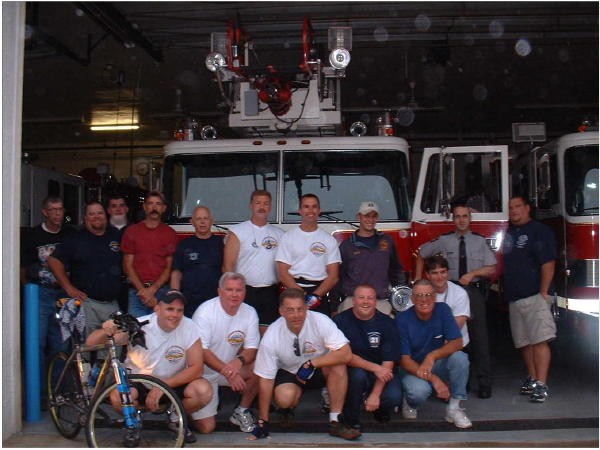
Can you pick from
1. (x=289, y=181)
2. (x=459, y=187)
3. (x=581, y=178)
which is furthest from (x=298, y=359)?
(x=581, y=178)

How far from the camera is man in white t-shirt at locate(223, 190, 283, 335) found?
6.31 m

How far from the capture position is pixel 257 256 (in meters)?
6.34

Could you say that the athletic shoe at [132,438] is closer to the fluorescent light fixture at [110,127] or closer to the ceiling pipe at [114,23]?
the ceiling pipe at [114,23]

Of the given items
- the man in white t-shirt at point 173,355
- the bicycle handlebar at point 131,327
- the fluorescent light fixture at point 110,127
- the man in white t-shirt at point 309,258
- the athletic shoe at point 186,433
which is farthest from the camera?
the fluorescent light fixture at point 110,127

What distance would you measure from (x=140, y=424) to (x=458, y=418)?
7.67ft

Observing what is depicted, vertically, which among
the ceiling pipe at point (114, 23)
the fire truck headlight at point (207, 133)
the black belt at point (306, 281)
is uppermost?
the ceiling pipe at point (114, 23)

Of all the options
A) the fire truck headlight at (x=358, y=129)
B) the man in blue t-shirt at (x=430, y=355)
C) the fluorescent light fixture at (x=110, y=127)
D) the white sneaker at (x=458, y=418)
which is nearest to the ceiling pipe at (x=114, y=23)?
the fire truck headlight at (x=358, y=129)

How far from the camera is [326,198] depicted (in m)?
7.04

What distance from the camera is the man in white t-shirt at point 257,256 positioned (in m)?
6.31

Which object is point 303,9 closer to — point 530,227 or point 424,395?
point 530,227

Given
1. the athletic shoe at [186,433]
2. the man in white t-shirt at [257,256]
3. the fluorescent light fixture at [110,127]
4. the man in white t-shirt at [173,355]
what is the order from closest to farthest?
the athletic shoe at [186,433]
the man in white t-shirt at [173,355]
the man in white t-shirt at [257,256]
the fluorescent light fixture at [110,127]

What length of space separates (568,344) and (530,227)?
3.61 metres

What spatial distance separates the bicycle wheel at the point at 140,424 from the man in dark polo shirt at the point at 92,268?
1033mm

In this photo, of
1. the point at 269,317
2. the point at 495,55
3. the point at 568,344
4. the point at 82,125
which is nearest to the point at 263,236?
the point at 269,317
